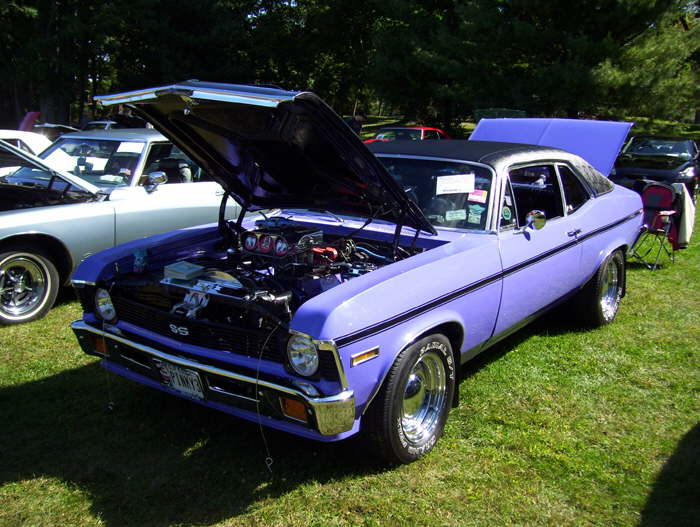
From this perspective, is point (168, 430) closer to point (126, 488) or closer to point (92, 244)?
point (126, 488)

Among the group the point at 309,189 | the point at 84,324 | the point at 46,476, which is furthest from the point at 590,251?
the point at 46,476

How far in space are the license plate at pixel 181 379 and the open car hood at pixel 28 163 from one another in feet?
10.1

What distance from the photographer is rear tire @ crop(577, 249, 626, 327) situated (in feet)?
16.7

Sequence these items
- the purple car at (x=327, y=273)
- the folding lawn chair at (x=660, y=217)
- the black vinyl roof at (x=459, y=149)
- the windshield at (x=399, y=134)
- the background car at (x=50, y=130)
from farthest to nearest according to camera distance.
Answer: the windshield at (x=399, y=134), the background car at (x=50, y=130), the folding lawn chair at (x=660, y=217), the black vinyl roof at (x=459, y=149), the purple car at (x=327, y=273)

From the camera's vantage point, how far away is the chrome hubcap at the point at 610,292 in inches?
211

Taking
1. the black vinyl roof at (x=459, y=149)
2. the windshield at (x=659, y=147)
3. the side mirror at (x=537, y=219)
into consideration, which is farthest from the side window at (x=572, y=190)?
the windshield at (x=659, y=147)

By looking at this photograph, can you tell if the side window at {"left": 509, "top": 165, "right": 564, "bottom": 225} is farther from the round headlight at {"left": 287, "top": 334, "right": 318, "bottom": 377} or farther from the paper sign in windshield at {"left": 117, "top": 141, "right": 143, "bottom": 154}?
the paper sign in windshield at {"left": 117, "top": 141, "right": 143, "bottom": 154}

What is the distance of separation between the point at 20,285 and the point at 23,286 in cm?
3

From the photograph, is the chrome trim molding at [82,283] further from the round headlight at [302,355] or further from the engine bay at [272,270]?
the round headlight at [302,355]

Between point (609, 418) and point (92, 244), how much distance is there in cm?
437

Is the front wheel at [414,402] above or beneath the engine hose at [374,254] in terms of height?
beneath

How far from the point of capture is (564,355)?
186 inches

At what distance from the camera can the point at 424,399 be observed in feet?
11.2

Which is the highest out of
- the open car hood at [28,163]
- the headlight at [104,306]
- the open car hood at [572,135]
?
the open car hood at [572,135]
